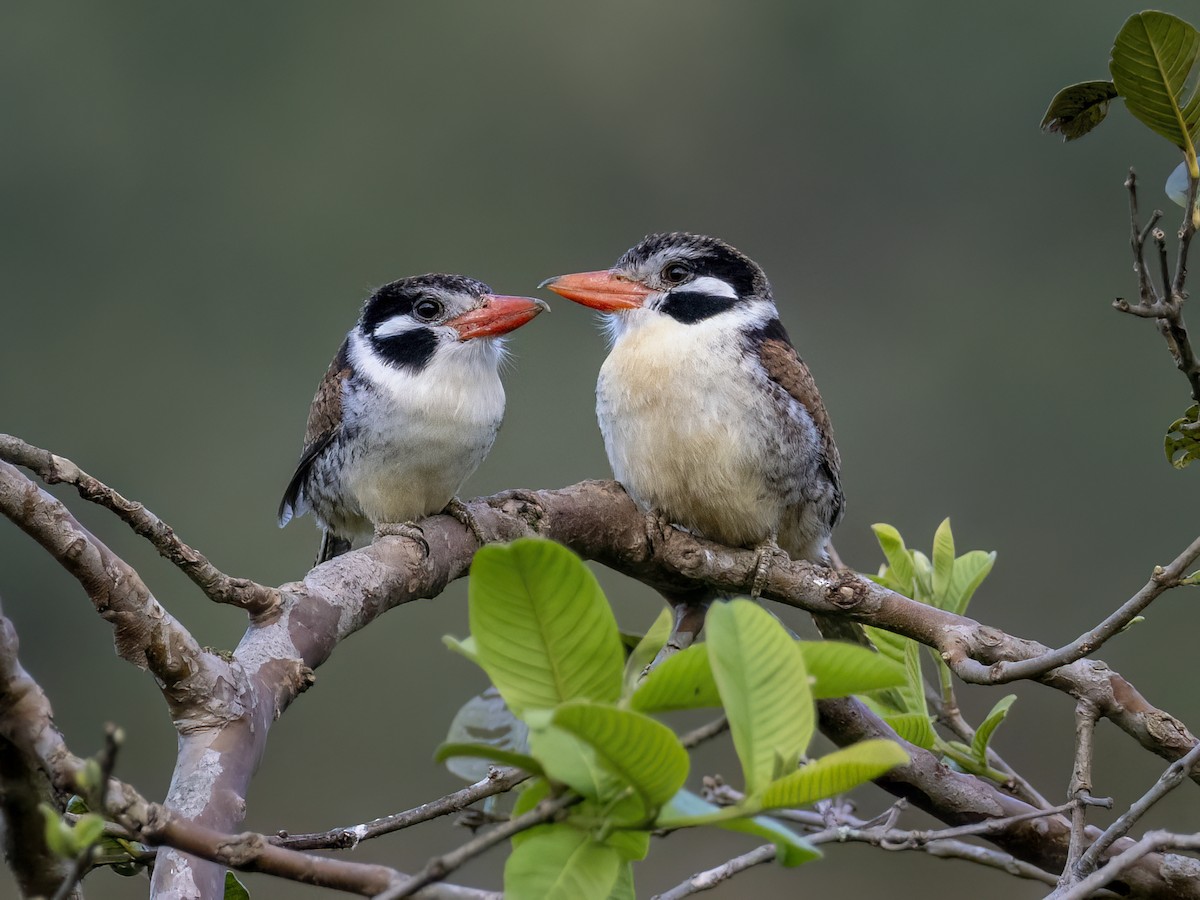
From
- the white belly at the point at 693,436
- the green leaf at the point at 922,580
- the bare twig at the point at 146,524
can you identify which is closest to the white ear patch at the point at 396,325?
the white belly at the point at 693,436

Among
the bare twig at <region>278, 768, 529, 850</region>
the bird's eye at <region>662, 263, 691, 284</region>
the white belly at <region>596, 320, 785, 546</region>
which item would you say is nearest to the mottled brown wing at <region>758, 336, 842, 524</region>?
the white belly at <region>596, 320, 785, 546</region>

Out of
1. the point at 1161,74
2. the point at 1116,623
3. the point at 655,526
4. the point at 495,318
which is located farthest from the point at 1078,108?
the point at 495,318

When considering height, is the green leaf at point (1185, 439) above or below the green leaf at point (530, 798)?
above

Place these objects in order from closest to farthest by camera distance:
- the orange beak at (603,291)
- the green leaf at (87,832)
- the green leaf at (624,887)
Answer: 1. the green leaf at (87,832)
2. the green leaf at (624,887)
3. the orange beak at (603,291)

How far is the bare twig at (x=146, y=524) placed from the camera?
1306mm

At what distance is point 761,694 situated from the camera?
37.6 inches

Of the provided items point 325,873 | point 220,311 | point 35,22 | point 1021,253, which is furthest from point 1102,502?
point 35,22

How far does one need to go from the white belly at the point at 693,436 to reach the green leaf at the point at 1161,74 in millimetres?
1114

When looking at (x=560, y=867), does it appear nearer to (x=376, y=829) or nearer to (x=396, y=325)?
(x=376, y=829)

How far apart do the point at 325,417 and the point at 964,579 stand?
4.45ft

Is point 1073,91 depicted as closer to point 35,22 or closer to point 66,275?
point 66,275

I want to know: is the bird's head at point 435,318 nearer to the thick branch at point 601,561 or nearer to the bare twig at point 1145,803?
the thick branch at point 601,561

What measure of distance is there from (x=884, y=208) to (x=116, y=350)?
562cm

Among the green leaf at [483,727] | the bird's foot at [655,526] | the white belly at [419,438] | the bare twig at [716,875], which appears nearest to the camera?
the bare twig at [716,875]
